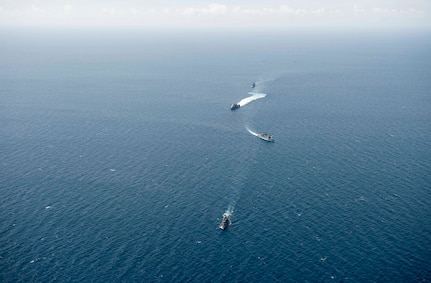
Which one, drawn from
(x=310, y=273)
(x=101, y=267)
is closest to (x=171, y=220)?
(x=101, y=267)

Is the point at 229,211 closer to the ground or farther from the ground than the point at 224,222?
closer to the ground

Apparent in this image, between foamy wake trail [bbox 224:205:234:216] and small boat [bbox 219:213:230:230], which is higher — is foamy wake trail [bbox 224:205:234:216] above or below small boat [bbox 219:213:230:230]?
below

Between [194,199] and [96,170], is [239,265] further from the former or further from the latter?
[96,170]

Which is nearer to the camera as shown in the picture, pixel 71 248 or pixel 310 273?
pixel 310 273

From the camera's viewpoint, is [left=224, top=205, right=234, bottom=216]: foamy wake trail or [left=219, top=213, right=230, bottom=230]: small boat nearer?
[left=219, top=213, right=230, bottom=230]: small boat

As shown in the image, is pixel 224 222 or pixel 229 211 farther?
pixel 229 211

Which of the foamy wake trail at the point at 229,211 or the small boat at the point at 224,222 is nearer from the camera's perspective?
the small boat at the point at 224,222

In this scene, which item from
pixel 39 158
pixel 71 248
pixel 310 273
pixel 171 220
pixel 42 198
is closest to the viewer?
pixel 310 273

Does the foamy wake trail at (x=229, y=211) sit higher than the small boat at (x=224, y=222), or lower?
lower

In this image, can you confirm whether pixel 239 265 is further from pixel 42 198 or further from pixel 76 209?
pixel 42 198

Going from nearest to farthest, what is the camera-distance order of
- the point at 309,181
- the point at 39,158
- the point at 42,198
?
the point at 42,198 < the point at 309,181 < the point at 39,158
